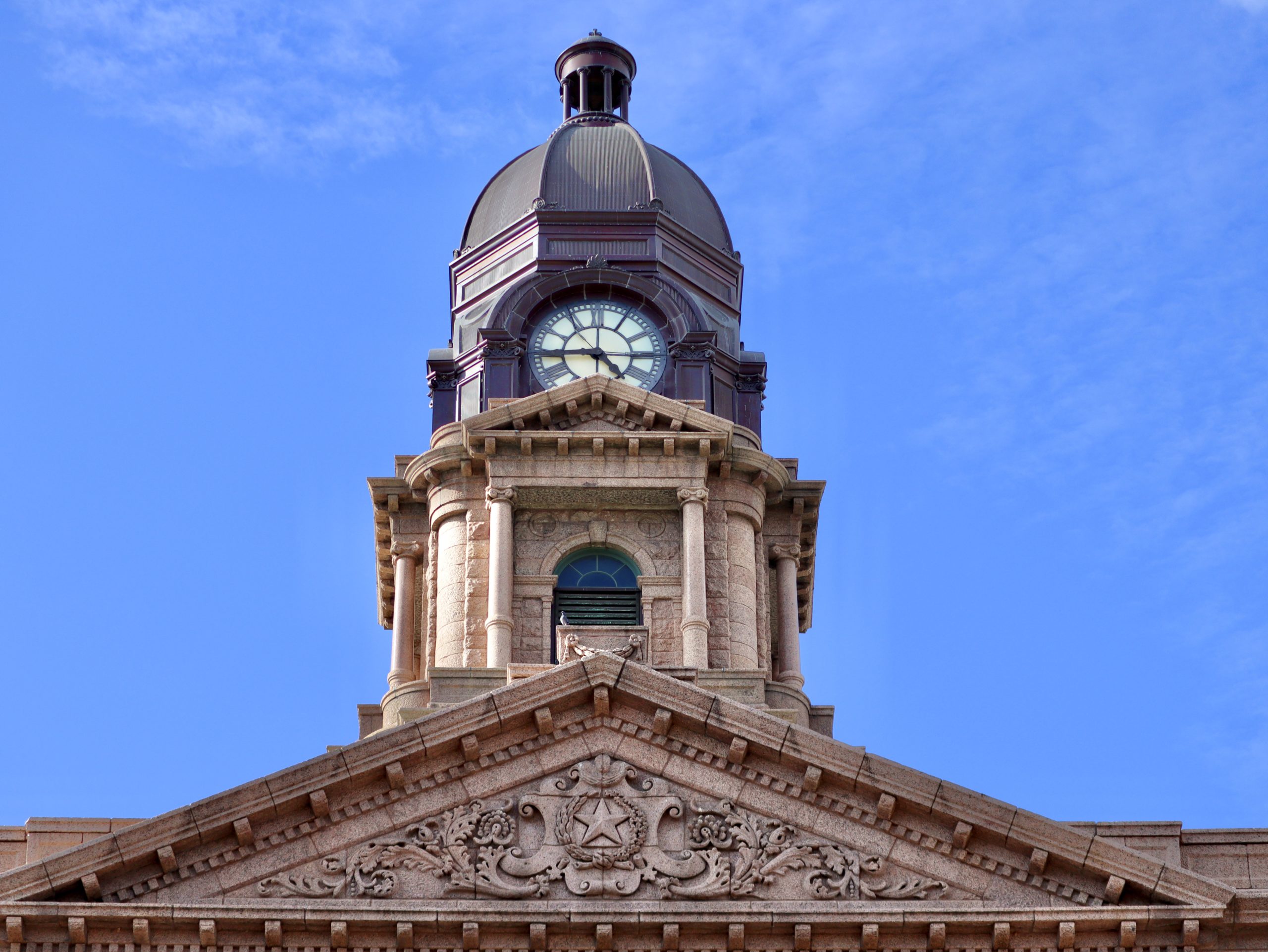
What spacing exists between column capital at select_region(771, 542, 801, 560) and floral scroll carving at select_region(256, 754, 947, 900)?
52.2ft

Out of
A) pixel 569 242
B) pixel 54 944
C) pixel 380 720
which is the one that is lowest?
pixel 54 944

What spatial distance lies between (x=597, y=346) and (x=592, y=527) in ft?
13.6

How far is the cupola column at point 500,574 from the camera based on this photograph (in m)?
45.2

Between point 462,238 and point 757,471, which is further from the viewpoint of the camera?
point 462,238

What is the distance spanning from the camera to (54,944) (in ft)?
106

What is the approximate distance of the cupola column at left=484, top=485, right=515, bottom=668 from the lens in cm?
4519

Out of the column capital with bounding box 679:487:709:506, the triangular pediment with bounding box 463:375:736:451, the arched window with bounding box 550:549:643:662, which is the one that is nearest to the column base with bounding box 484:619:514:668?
the arched window with bounding box 550:549:643:662

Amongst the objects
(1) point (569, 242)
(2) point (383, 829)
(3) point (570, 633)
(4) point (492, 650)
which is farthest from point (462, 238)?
(2) point (383, 829)

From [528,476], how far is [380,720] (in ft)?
15.9

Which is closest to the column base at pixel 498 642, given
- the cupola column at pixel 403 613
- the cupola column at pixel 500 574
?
the cupola column at pixel 500 574

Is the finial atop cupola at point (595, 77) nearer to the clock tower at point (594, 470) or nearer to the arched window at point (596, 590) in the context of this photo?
the clock tower at point (594, 470)

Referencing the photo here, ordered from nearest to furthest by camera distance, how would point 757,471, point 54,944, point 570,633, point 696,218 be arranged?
point 54,944 → point 570,633 → point 757,471 → point 696,218

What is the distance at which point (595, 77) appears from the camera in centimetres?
5638

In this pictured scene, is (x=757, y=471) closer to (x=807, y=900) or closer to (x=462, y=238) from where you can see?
(x=462, y=238)
